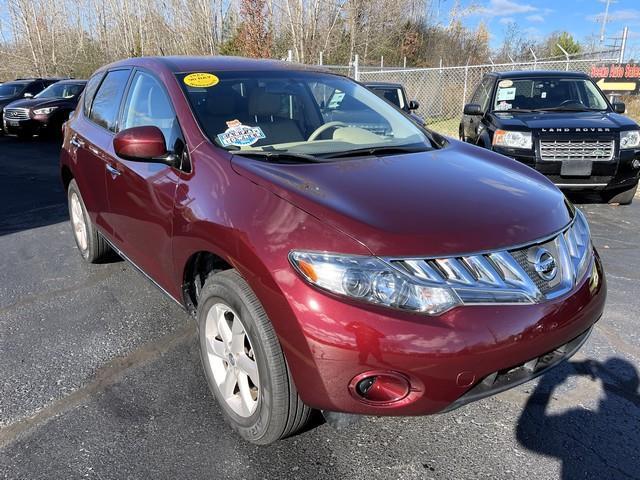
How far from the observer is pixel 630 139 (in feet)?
19.8

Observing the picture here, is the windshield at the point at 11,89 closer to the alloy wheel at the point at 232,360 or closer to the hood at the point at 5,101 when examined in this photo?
the hood at the point at 5,101

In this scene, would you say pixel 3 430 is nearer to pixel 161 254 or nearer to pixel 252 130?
pixel 161 254

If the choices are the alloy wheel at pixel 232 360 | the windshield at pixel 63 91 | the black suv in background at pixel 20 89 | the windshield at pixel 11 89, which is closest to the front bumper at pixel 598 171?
the alloy wheel at pixel 232 360

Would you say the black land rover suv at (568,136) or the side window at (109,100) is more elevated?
the side window at (109,100)

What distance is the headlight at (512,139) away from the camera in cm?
605

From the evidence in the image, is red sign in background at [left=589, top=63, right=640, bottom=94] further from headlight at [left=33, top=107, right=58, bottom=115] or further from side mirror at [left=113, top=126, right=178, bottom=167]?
headlight at [left=33, top=107, right=58, bottom=115]

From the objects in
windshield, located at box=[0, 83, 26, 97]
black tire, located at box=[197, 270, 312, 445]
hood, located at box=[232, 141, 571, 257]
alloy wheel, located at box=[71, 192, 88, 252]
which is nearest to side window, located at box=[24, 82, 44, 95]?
windshield, located at box=[0, 83, 26, 97]

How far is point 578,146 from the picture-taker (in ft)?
19.5

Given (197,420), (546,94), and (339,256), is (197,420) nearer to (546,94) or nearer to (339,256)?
(339,256)

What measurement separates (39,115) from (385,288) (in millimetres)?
13868

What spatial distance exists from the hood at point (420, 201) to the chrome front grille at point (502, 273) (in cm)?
4

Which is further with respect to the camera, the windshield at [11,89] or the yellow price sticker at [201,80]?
the windshield at [11,89]

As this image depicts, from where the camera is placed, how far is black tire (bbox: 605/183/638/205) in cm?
645

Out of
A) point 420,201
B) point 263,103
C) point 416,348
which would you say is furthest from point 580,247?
point 263,103
